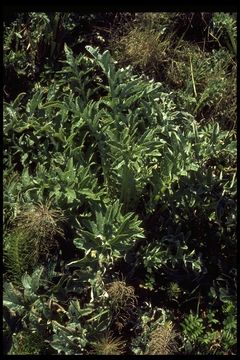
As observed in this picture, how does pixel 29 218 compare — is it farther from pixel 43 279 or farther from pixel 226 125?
pixel 226 125

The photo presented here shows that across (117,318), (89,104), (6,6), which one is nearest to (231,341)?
(117,318)

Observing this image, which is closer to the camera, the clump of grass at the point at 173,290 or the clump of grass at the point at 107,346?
the clump of grass at the point at 107,346

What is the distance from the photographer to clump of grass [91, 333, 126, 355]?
289 centimetres

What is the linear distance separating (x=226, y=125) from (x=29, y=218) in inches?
53.0

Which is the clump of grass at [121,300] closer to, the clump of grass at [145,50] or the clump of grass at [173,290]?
the clump of grass at [173,290]

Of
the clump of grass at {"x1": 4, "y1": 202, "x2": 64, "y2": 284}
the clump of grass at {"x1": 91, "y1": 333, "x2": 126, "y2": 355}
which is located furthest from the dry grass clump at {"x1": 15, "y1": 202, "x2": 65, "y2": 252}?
the clump of grass at {"x1": 91, "y1": 333, "x2": 126, "y2": 355}

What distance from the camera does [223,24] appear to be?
146 inches

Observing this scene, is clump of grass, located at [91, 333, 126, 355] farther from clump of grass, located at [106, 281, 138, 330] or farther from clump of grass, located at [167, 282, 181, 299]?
clump of grass, located at [167, 282, 181, 299]

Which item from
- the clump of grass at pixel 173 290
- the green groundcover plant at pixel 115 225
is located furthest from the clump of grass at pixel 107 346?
the clump of grass at pixel 173 290

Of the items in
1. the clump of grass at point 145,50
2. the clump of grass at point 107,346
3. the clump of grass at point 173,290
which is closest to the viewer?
the clump of grass at point 107,346

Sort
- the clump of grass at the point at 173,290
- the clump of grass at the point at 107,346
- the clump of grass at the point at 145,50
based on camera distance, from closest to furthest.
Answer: the clump of grass at the point at 107,346 → the clump of grass at the point at 173,290 → the clump of grass at the point at 145,50

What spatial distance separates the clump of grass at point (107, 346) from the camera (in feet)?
9.48

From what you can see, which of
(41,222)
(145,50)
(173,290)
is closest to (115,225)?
(41,222)

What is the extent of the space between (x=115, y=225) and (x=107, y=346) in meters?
0.55
